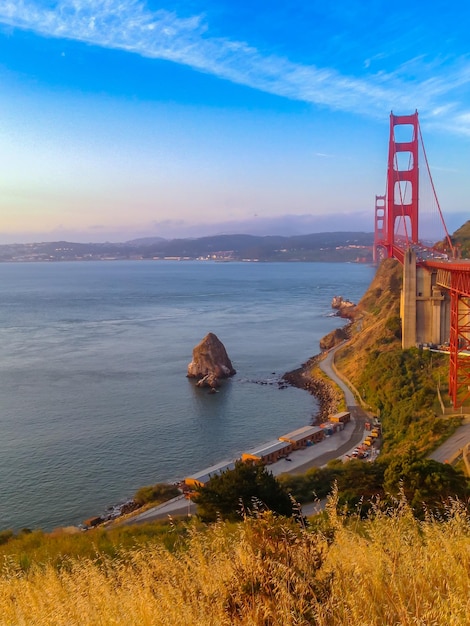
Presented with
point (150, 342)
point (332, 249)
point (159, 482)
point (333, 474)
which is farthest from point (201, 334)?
point (332, 249)

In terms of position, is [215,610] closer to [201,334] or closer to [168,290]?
[201,334]

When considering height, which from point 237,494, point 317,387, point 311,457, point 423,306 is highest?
point 423,306

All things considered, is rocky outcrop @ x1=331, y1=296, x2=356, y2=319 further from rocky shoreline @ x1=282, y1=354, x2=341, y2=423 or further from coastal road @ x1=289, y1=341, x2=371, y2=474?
coastal road @ x1=289, y1=341, x2=371, y2=474

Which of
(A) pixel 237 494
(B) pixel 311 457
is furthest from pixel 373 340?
(A) pixel 237 494

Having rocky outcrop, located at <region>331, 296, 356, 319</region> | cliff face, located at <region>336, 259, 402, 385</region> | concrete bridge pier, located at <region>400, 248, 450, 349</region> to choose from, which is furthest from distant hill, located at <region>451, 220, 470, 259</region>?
rocky outcrop, located at <region>331, 296, 356, 319</region>

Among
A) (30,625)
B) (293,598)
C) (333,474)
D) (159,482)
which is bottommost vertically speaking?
(159,482)

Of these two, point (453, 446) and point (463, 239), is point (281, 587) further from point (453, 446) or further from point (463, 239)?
point (463, 239)

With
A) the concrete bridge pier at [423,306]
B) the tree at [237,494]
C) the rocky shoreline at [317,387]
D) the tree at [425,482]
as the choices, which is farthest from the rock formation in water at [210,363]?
the tree at [425,482]

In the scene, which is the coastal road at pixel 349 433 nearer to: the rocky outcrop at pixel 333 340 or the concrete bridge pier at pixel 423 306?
the concrete bridge pier at pixel 423 306
